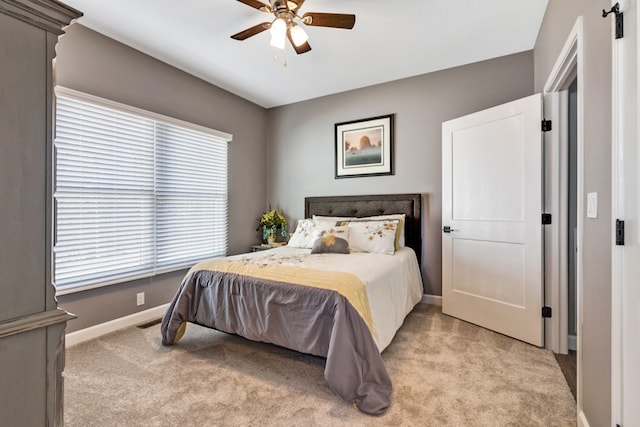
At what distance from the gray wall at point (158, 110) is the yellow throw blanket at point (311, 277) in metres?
1.09

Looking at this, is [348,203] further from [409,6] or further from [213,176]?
[409,6]

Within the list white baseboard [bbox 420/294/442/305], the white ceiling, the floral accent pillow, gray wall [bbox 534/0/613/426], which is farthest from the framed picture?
gray wall [bbox 534/0/613/426]

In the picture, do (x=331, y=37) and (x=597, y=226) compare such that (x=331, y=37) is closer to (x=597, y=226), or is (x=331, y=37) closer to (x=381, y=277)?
(x=381, y=277)

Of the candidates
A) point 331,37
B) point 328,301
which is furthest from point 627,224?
point 331,37

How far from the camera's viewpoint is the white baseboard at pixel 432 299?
11.4 ft

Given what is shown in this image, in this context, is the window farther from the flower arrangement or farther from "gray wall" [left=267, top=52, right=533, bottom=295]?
"gray wall" [left=267, top=52, right=533, bottom=295]

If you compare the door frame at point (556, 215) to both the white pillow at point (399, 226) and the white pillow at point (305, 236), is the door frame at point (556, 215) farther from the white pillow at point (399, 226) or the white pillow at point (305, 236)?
the white pillow at point (305, 236)
